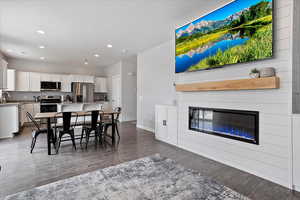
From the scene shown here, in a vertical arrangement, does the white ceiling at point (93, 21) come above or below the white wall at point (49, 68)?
above

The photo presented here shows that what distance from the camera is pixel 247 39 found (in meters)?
2.29

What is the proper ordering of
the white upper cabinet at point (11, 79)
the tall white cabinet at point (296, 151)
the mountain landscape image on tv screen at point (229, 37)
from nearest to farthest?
the tall white cabinet at point (296, 151) → the mountain landscape image on tv screen at point (229, 37) → the white upper cabinet at point (11, 79)

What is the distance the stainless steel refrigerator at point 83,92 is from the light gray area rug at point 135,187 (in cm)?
570

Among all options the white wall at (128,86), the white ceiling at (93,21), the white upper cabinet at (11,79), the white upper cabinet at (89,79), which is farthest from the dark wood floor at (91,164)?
the white upper cabinet at (89,79)

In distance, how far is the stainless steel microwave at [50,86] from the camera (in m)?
6.61

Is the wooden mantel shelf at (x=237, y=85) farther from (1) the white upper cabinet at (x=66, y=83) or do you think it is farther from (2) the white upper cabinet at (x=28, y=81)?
(2) the white upper cabinet at (x=28, y=81)

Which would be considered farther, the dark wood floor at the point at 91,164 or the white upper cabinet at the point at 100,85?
the white upper cabinet at the point at 100,85

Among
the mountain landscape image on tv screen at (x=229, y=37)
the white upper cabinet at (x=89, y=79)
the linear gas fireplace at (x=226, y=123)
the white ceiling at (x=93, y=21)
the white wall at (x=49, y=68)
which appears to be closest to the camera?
the mountain landscape image on tv screen at (x=229, y=37)

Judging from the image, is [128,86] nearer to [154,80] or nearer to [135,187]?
[154,80]

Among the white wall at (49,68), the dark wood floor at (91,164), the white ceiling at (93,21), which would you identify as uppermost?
the white ceiling at (93,21)

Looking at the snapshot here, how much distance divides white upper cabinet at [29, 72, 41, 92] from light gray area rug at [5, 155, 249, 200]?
5967mm

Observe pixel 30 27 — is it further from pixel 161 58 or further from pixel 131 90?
pixel 131 90

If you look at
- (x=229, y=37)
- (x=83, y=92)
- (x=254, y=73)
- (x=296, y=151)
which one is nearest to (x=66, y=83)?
Result: (x=83, y=92)

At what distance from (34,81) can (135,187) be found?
22.4ft
